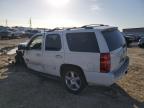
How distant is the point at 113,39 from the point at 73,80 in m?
1.71

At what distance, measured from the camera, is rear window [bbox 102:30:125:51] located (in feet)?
17.4

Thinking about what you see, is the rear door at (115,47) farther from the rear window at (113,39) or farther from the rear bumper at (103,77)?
the rear bumper at (103,77)

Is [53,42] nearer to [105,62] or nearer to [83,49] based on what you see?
[83,49]

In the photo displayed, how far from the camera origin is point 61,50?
606cm

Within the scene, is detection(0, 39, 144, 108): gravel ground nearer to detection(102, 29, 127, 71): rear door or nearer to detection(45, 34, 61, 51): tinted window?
detection(102, 29, 127, 71): rear door

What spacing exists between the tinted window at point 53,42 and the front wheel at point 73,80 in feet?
2.69

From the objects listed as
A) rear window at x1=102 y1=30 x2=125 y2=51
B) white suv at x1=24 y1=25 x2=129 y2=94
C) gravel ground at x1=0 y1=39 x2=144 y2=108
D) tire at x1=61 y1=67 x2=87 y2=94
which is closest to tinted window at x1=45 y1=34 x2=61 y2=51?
white suv at x1=24 y1=25 x2=129 y2=94

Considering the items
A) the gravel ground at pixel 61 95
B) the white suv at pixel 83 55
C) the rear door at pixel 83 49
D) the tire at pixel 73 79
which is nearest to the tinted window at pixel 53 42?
the white suv at pixel 83 55

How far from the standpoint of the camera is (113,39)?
18.4 ft

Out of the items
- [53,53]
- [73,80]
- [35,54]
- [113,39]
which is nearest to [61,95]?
[73,80]

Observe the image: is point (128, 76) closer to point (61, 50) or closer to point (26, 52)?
point (61, 50)

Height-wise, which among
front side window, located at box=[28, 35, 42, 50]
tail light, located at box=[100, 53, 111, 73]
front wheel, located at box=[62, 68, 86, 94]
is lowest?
front wheel, located at box=[62, 68, 86, 94]

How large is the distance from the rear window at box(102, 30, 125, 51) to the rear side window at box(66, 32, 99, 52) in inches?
13.2

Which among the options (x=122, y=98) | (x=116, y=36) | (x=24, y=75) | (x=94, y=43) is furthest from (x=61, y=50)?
(x=24, y=75)
